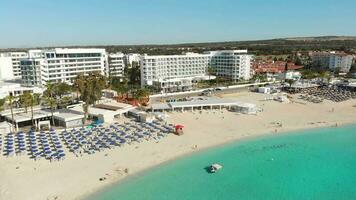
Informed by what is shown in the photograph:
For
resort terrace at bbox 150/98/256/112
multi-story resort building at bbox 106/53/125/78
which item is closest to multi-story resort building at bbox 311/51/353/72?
multi-story resort building at bbox 106/53/125/78

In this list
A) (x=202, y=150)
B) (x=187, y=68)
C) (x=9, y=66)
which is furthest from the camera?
(x=187, y=68)

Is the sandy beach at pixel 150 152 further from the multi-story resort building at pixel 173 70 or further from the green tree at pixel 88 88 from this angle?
the multi-story resort building at pixel 173 70

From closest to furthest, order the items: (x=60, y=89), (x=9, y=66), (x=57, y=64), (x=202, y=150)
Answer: (x=202, y=150) < (x=60, y=89) < (x=57, y=64) < (x=9, y=66)

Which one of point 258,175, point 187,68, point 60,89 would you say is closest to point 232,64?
point 187,68

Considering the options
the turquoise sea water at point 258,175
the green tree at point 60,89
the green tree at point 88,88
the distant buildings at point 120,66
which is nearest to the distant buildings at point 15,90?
the distant buildings at point 120,66

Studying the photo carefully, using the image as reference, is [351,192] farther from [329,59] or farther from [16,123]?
[329,59]

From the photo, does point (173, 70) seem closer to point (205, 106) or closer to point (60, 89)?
point (205, 106)

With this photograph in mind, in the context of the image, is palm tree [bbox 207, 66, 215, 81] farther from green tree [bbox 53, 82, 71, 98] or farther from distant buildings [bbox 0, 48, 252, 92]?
green tree [bbox 53, 82, 71, 98]

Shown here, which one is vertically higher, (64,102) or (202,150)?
(64,102)
